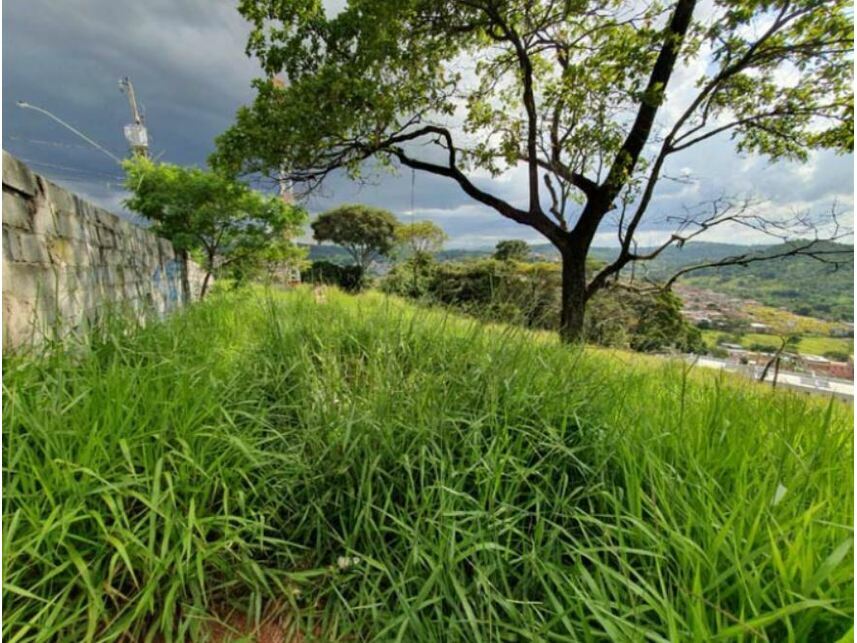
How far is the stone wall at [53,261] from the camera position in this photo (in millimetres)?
1534

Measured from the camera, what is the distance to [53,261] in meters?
1.87

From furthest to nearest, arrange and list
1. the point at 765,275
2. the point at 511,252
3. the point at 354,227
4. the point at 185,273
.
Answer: the point at 354,227 → the point at 185,273 → the point at 765,275 → the point at 511,252

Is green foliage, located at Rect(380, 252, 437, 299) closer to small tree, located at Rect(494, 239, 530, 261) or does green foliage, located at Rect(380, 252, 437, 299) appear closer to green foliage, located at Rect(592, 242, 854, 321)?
small tree, located at Rect(494, 239, 530, 261)

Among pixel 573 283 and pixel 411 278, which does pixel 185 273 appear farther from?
pixel 573 283

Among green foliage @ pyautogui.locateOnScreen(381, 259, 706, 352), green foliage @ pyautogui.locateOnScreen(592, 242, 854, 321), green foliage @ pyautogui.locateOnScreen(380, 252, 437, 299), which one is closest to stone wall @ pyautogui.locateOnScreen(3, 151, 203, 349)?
green foliage @ pyautogui.locateOnScreen(380, 252, 437, 299)

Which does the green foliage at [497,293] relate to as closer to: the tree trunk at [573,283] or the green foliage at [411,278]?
the green foliage at [411,278]

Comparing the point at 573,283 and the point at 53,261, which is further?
the point at 573,283

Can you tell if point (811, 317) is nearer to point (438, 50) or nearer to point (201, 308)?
point (201, 308)

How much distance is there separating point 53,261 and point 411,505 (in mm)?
2118

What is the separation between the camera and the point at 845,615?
2.37 feet

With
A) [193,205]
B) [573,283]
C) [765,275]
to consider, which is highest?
[193,205]

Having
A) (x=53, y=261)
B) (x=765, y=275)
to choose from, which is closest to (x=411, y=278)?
(x=53, y=261)

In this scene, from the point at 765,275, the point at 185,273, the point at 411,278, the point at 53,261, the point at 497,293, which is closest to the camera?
the point at 53,261

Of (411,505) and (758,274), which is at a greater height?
(758,274)
